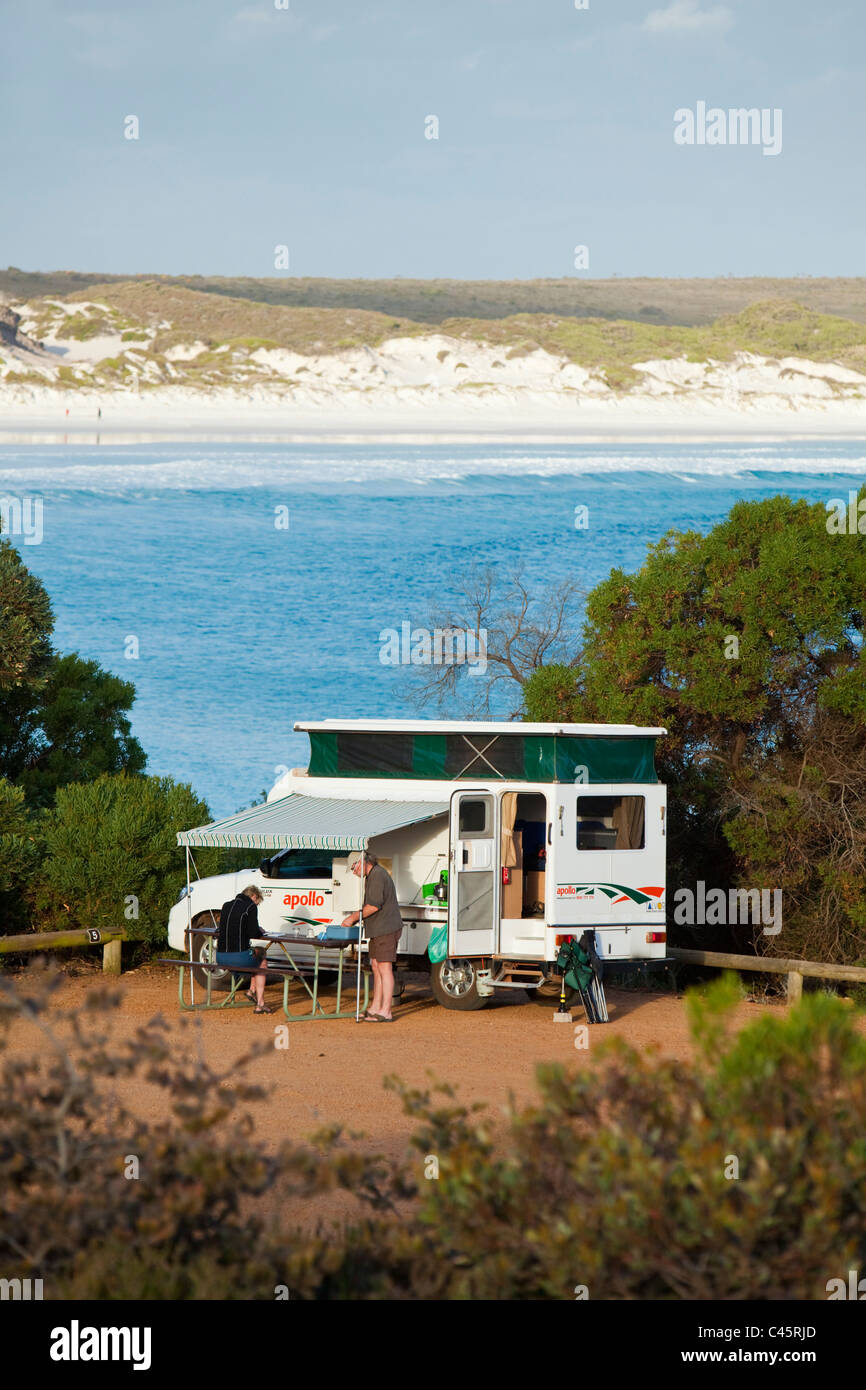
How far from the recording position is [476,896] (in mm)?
13234

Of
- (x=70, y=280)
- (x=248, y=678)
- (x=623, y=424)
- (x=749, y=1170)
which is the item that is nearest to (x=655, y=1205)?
(x=749, y=1170)

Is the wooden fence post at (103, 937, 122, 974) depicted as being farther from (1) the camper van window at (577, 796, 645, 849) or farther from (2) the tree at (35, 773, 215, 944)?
(1) the camper van window at (577, 796, 645, 849)

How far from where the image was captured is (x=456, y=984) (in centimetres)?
1361

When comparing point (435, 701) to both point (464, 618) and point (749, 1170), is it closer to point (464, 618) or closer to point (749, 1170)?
point (464, 618)

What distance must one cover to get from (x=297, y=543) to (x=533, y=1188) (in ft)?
173

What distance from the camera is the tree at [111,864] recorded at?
15023mm

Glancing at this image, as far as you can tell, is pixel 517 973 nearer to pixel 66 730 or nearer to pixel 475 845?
pixel 475 845

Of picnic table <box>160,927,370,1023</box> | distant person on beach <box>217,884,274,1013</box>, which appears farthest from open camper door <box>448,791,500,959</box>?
distant person on beach <box>217,884,274,1013</box>

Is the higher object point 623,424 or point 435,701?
point 623,424

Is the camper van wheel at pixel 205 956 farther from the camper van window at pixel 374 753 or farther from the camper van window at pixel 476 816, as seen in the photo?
the camper van window at pixel 476 816

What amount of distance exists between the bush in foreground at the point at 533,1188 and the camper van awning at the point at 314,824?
24.0ft

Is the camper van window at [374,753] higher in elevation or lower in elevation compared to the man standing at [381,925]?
higher

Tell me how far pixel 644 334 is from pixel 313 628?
48786 mm

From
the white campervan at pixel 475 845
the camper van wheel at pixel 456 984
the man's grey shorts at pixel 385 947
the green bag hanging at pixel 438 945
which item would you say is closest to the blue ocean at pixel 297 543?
the white campervan at pixel 475 845
